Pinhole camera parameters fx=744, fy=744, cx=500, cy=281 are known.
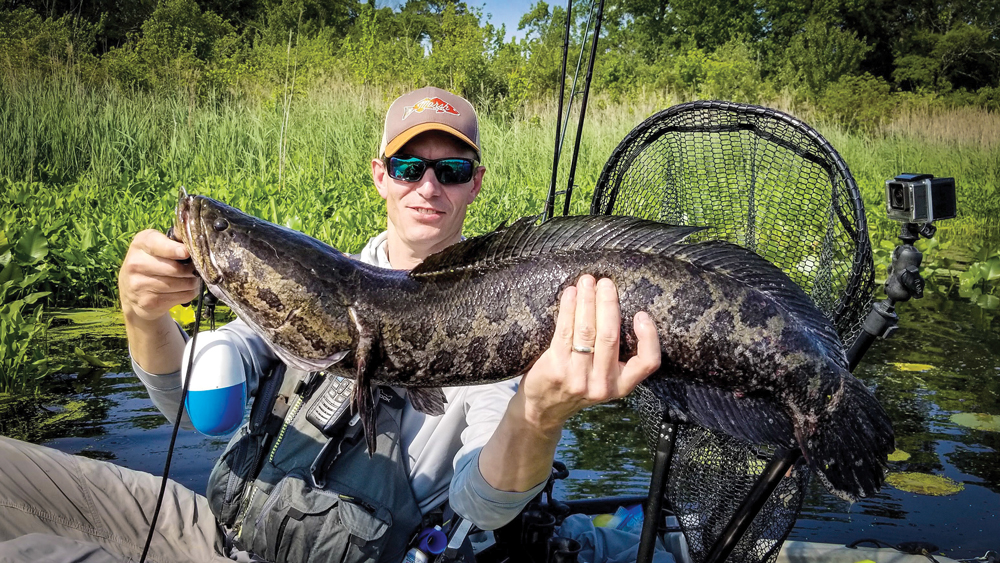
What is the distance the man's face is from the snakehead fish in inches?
38.5

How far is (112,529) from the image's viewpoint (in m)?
2.78

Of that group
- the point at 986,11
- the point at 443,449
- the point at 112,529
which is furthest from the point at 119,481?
the point at 986,11

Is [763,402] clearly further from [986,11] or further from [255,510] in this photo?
[986,11]

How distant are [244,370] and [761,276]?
1.61 m

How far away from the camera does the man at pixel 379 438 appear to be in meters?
1.92

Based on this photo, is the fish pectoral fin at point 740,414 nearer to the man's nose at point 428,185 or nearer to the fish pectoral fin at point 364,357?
the fish pectoral fin at point 364,357

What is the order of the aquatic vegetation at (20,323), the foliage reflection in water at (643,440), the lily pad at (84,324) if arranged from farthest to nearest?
the lily pad at (84,324)
the aquatic vegetation at (20,323)
the foliage reflection in water at (643,440)

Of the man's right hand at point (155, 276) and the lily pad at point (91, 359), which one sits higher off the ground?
the man's right hand at point (155, 276)

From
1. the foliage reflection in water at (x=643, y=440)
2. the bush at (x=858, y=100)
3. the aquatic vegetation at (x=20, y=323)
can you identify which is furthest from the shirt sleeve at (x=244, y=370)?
the bush at (x=858, y=100)

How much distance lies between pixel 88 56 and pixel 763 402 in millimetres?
18814

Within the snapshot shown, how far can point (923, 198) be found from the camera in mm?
2129

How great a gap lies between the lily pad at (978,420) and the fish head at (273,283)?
480 centimetres

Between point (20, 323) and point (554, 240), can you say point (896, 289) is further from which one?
point (20, 323)

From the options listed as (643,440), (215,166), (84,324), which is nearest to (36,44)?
(215,166)
